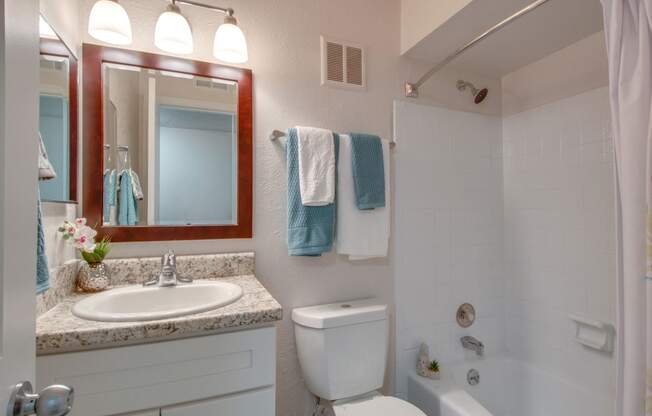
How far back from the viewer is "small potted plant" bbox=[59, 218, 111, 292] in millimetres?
1074

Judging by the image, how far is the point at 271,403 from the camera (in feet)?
3.15

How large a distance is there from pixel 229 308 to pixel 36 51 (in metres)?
0.73

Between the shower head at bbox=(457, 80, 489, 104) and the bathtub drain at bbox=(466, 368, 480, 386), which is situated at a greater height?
the shower head at bbox=(457, 80, 489, 104)

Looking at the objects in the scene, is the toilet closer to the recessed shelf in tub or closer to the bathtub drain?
the bathtub drain

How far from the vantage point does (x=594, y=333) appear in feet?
5.02

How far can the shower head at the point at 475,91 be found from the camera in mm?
1852

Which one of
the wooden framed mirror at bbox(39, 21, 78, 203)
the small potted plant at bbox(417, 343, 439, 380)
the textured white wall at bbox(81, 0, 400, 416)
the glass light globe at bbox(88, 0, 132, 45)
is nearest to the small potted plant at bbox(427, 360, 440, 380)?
the small potted plant at bbox(417, 343, 439, 380)

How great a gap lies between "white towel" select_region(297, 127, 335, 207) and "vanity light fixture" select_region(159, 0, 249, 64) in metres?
0.41

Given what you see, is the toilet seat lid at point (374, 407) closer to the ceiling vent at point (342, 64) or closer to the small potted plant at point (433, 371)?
the small potted plant at point (433, 371)

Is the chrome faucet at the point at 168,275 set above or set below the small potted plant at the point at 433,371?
above

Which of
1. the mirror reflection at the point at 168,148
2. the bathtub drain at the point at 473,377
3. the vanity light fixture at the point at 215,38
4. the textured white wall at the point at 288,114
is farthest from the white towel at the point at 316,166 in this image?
the bathtub drain at the point at 473,377

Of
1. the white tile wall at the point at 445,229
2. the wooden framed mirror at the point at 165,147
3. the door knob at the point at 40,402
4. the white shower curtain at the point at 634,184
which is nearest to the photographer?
the door knob at the point at 40,402

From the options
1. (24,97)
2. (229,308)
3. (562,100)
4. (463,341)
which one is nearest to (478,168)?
(562,100)

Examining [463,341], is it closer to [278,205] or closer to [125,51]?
[278,205]
